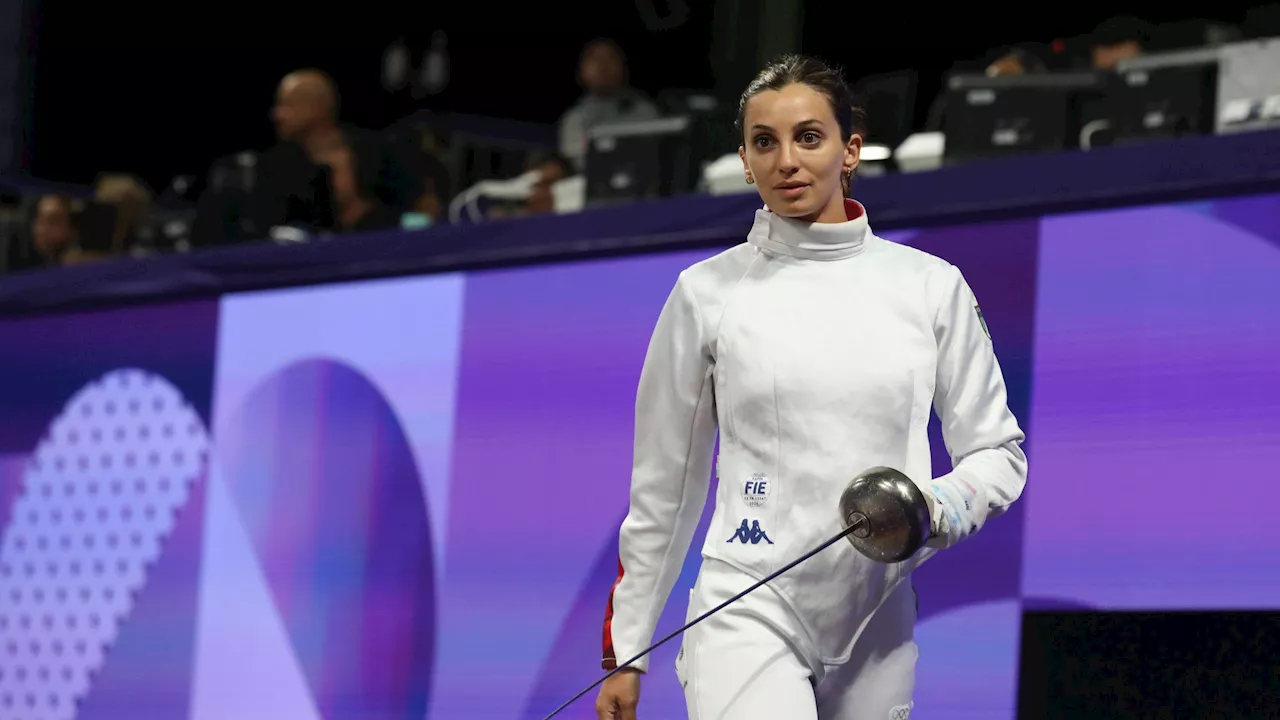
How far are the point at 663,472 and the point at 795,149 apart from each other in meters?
0.46

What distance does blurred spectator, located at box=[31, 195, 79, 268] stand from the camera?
6039 mm

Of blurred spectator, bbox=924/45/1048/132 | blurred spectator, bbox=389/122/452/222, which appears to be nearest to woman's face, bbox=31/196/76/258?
blurred spectator, bbox=389/122/452/222

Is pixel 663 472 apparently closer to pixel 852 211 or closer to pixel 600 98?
pixel 852 211

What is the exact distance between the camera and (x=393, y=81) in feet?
27.3

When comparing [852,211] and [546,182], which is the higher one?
[546,182]

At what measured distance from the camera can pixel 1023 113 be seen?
381 centimetres

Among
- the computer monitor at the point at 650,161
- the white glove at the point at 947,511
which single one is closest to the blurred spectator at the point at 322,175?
the computer monitor at the point at 650,161

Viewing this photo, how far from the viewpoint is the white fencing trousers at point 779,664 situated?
6.59 feet

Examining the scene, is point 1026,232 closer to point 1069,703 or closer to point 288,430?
point 1069,703

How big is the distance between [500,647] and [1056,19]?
4366mm

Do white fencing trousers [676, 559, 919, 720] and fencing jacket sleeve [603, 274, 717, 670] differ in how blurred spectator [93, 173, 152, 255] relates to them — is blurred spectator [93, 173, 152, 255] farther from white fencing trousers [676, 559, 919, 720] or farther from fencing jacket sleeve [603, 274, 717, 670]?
white fencing trousers [676, 559, 919, 720]

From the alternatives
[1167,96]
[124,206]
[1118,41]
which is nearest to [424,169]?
[124,206]

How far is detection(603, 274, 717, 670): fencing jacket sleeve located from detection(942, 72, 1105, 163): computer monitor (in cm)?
184

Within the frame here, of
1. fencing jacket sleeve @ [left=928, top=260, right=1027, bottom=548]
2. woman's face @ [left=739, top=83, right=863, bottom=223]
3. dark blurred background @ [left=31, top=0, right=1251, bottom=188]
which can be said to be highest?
dark blurred background @ [left=31, top=0, right=1251, bottom=188]
